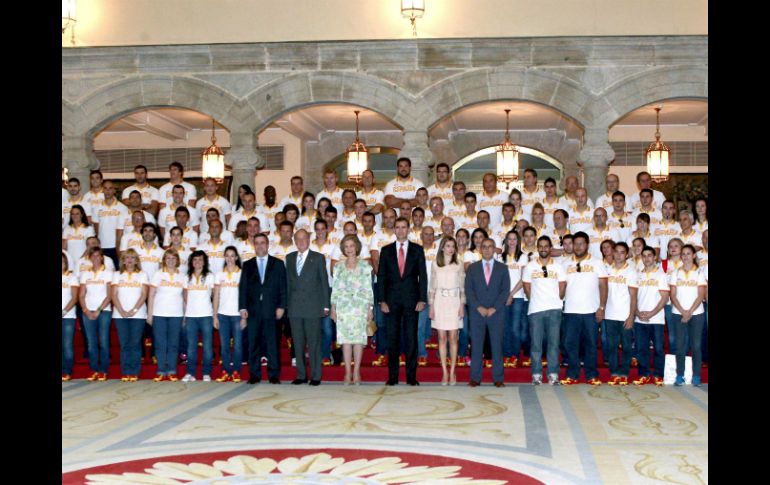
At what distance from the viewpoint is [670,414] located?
25.3 feet

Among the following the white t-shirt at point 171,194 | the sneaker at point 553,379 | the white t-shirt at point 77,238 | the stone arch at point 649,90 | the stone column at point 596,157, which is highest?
the stone arch at point 649,90

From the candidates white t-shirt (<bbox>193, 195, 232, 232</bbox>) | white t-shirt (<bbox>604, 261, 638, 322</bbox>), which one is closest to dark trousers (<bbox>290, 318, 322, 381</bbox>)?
white t-shirt (<bbox>193, 195, 232, 232</bbox>)

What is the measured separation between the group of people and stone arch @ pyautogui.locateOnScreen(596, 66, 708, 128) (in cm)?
235

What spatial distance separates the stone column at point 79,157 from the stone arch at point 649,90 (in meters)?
7.74

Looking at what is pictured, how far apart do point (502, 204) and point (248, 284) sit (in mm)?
3479

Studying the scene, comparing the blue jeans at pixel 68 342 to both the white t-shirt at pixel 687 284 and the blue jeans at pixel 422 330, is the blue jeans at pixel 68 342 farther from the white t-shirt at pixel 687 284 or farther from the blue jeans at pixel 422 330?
the white t-shirt at pixel 687 284

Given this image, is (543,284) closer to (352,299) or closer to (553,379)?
(553,379)

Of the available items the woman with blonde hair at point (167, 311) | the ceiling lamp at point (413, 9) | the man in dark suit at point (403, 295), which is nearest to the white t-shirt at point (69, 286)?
the woman with blonde hair at point (167, 311)

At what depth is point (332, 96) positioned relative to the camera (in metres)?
13.7

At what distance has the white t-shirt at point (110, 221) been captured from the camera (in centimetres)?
1194

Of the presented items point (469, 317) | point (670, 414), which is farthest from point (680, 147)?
point (670, 414)
